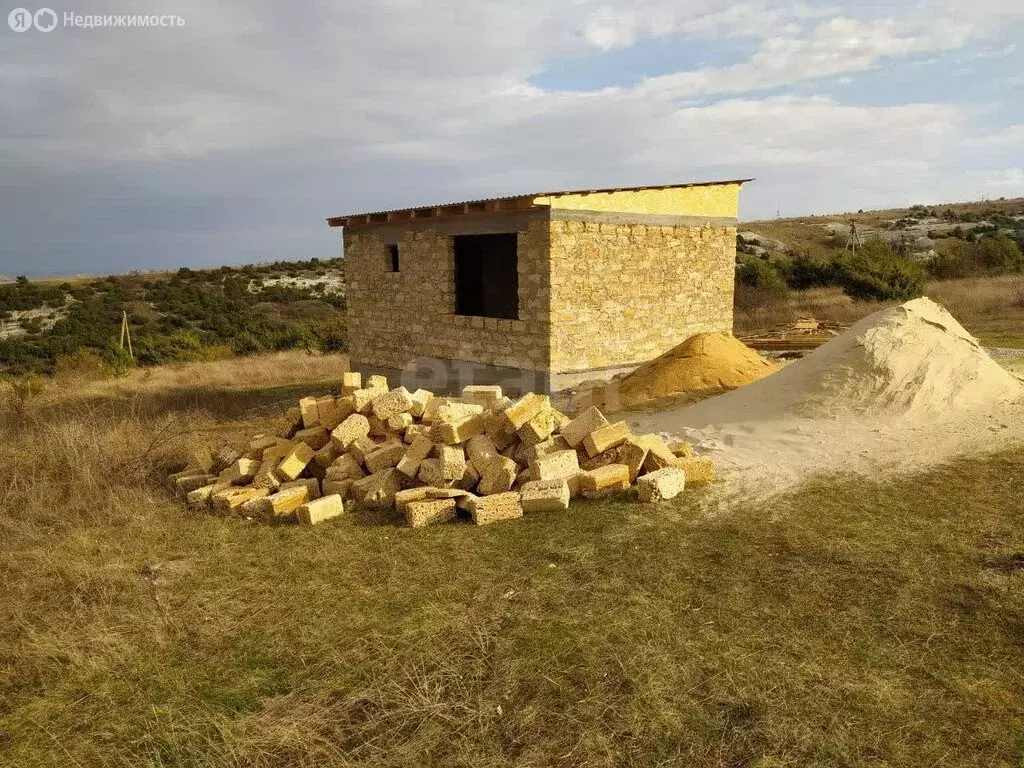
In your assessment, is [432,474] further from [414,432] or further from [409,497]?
[414,432]

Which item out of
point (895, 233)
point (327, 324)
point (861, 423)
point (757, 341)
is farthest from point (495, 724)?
point (895, 233)

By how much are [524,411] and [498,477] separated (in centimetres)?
72

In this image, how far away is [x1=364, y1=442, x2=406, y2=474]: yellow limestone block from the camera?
647cm

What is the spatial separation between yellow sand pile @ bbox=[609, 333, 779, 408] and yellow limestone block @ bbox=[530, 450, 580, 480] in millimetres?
3839

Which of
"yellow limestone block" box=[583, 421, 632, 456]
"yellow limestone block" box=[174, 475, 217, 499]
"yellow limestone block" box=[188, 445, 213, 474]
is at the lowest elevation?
"yellow limestone block" box=[174, 475, 217, 499]

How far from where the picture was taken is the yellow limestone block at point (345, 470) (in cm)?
649

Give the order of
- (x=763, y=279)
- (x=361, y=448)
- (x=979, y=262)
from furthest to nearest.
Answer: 1. (x=979, y=262)
2. (x=763, y=279)
3. (x=361, y=448)

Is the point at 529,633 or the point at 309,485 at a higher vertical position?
the point at 309,485

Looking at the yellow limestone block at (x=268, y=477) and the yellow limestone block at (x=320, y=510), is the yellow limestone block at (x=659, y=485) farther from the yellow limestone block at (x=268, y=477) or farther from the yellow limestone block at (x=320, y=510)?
the yellow limestone block at (x=268, y=477)

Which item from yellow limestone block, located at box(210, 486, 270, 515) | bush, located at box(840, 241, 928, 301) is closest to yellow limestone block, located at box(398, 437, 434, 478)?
yellow limestone block, located at box(210, 486, 270, 515)

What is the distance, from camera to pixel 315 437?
7117 mm

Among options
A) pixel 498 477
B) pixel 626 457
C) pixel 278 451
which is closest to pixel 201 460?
pixel 278 451

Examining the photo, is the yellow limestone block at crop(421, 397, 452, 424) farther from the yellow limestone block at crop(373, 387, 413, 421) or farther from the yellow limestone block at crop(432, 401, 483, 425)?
the yellow limestone block at crop(373, 387, 413, 421)

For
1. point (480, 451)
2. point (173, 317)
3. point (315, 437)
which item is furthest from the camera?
point (173, 317)
